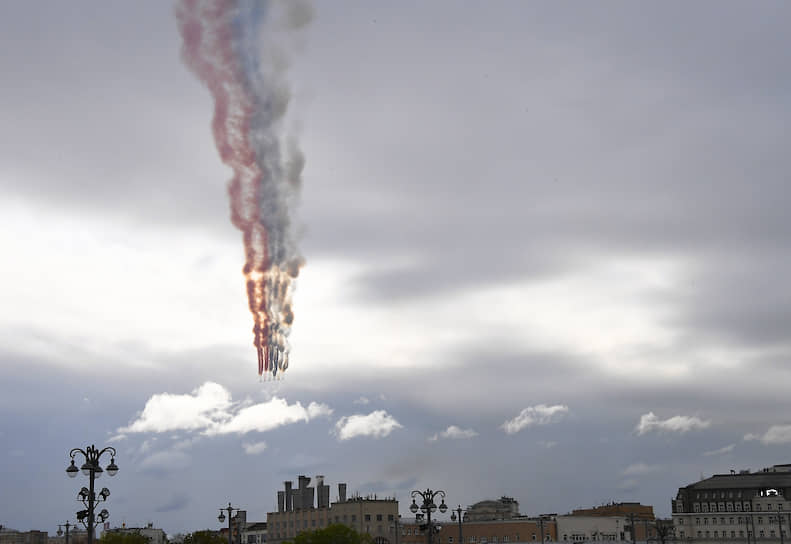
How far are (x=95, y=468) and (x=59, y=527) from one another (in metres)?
106

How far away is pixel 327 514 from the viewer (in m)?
183

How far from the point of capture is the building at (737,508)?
518ft

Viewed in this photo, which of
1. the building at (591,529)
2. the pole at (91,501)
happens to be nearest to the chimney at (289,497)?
the building at (591,529)

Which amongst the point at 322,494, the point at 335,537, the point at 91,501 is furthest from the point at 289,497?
the point at 91,501

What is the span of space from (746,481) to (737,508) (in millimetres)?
6202

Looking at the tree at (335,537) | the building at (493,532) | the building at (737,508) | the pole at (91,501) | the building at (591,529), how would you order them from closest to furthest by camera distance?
the pole at (91,501), the tree at (335,537), the building at (737,508), the building at (493,532), the building at (591,529)

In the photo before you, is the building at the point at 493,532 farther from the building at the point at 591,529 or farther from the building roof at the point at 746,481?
the building roof at the point at 746,481

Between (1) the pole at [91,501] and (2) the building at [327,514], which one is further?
(2) the building at [327,514]

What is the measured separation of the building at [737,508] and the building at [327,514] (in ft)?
187

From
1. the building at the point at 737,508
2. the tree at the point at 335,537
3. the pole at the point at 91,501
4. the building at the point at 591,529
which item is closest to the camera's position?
the pole at the point at 91,501

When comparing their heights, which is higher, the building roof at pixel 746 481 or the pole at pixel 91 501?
the pole at pixel 91 501

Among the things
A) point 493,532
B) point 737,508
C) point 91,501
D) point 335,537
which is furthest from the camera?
point 493,532

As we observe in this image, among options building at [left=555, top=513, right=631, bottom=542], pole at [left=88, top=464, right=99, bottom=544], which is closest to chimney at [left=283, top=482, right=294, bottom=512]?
building at [left=555, top=513, right=631, bottom=542]

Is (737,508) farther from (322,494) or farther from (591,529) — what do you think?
(322,494)
